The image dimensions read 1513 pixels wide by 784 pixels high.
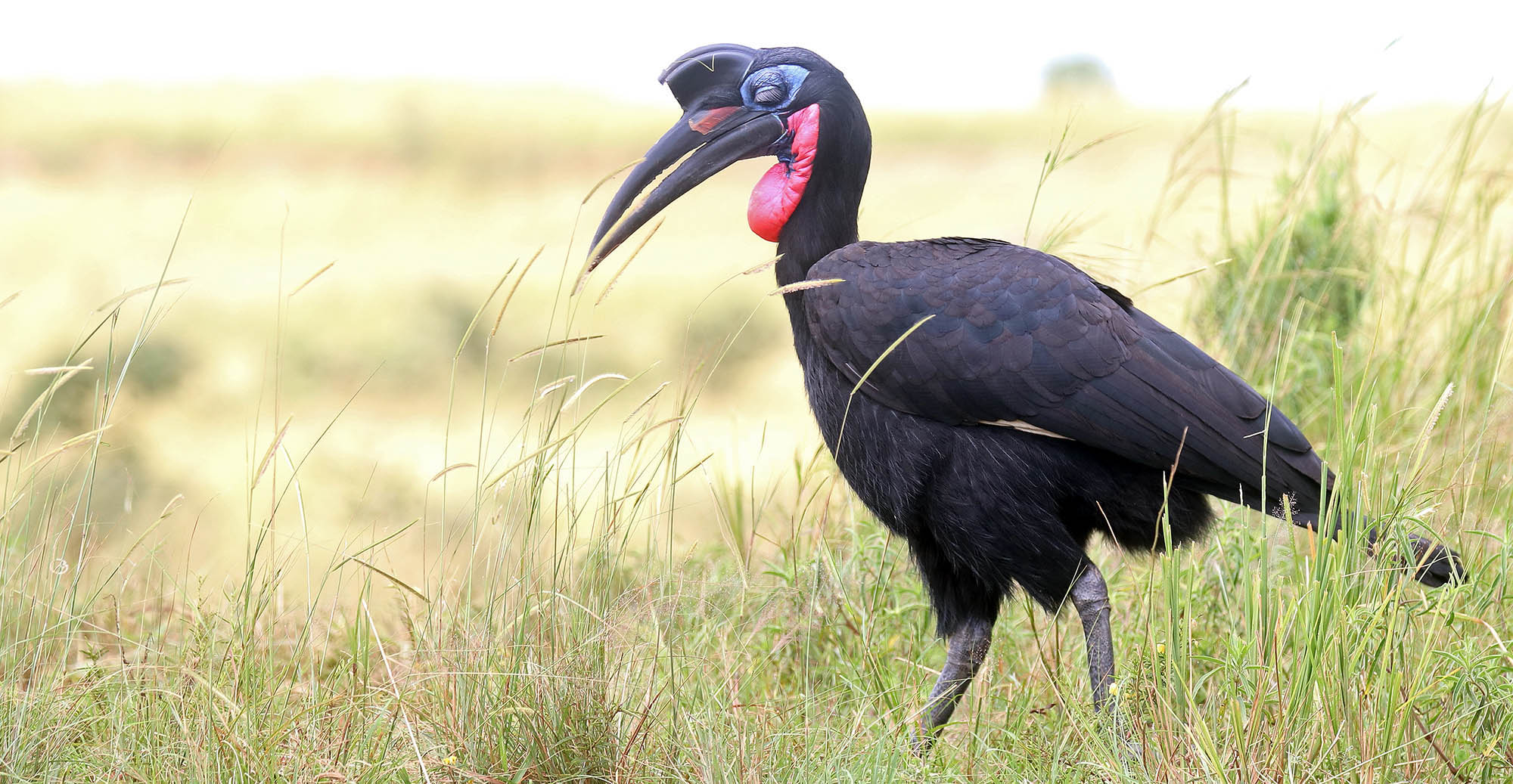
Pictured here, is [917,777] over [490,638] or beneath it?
beneath

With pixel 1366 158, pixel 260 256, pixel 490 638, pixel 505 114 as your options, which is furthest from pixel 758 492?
pixel 505 114

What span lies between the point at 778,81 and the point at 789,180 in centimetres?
22

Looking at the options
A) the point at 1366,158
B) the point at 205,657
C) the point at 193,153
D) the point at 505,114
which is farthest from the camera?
the point at 505,114

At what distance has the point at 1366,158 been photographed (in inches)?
446

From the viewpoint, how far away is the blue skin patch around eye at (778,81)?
264cm

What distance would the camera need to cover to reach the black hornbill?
2.26 metres

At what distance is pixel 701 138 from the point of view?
2672mm

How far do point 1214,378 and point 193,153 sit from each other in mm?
27591

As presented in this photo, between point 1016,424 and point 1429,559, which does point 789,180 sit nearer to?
point 1016,424

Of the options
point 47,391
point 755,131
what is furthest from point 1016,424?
point 47,391

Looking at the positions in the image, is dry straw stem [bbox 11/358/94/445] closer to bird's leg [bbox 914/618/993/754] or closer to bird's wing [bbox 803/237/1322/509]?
bird's wing [bbox 803/237/1322/509]

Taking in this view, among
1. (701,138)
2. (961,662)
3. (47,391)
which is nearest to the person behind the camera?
(47,391)

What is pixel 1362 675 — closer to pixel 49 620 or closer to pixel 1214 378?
pixel 1214 378

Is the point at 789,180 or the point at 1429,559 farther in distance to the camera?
the point at 789,180
